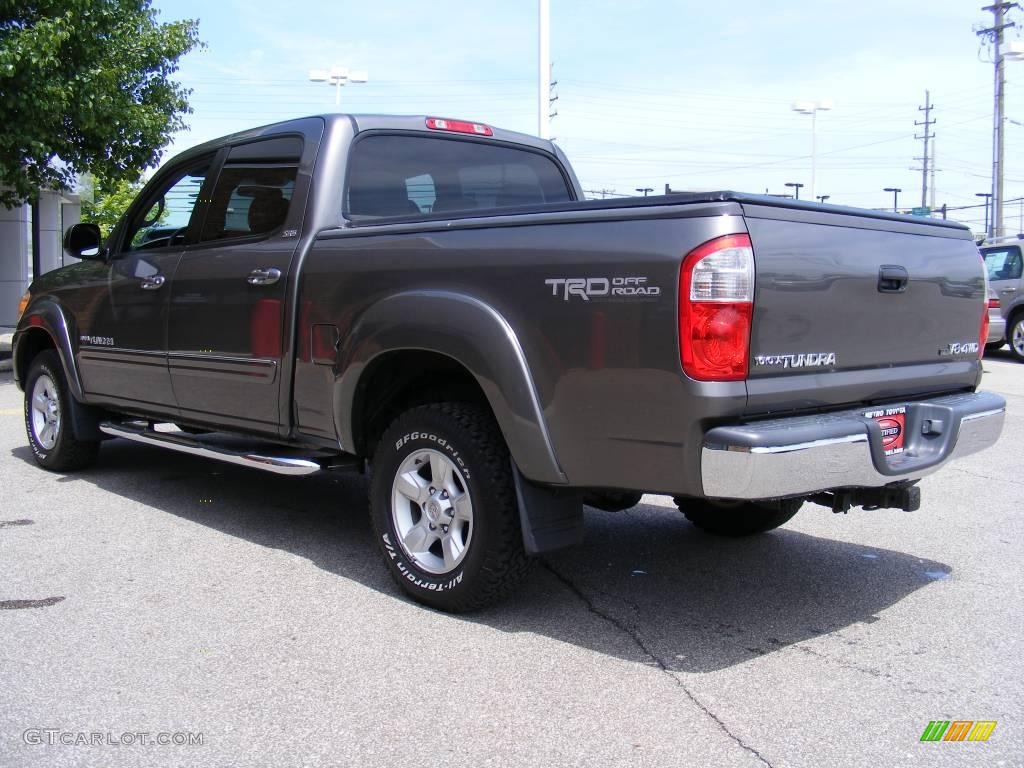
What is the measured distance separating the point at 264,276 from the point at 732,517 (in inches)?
102

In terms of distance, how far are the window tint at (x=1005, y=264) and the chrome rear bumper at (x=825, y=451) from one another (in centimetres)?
1428

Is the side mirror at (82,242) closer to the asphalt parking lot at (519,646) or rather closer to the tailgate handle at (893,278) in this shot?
the asphalt parking lot at (519,646)

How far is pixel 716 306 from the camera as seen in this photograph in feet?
10.5

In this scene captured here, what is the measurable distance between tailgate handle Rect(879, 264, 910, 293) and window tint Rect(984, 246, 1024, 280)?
14308 mm

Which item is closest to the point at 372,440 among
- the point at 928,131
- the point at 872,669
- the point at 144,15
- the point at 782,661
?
the point at 782,661

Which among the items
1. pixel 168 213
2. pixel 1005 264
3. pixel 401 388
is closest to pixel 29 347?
pixel 168 213

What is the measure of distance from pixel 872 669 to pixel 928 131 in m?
65.9

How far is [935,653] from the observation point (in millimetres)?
3676

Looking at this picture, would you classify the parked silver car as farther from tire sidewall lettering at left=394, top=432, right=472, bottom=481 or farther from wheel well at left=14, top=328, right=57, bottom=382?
tire sidewall lettering at left=394, top=432, right=472, bottom=481

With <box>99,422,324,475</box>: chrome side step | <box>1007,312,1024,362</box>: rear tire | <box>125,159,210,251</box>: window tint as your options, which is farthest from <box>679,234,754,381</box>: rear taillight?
<box>1007,312,1024,362</box>: rear tire

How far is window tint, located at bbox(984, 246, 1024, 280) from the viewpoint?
54.6 feet

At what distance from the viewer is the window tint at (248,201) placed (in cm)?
489

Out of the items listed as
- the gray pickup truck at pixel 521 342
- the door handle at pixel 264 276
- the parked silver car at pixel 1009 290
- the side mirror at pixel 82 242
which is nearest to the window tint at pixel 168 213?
the gray pickup truck at pixel 521 342

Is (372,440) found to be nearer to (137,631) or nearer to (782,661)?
(137,631)
